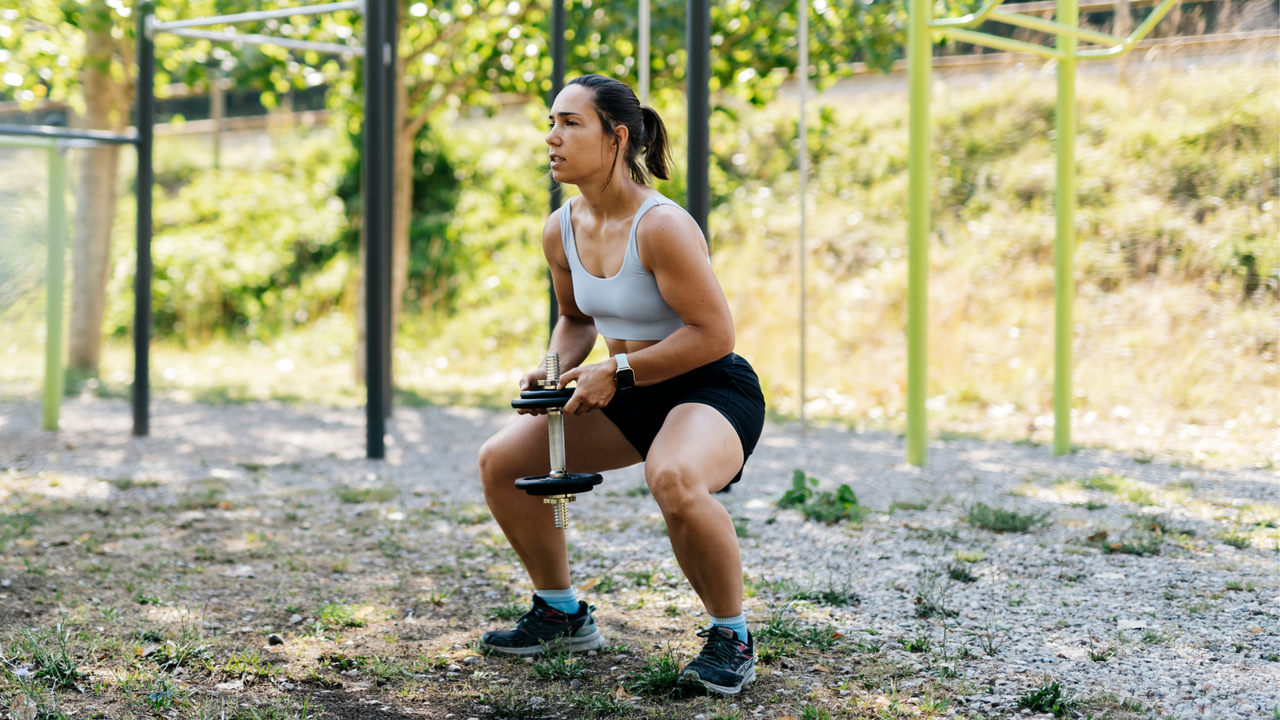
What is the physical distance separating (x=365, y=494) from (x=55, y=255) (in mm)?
2926

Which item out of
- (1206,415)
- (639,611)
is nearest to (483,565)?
(639,611)

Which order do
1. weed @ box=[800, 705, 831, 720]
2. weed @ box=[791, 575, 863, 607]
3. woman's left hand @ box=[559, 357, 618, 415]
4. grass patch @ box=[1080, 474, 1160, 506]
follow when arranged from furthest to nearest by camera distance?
grass patch @ box=[1080, 474, 1160, 506], weed @ box=[791, 575, 863, 607], woman's left hand @ box=[559, 357, 618, 415], weed @ box=[800, 705, 831, 720]

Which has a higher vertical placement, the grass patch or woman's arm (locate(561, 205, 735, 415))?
woman's arm (locate(561, 205, 735, 415))

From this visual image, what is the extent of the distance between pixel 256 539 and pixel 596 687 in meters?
2.05

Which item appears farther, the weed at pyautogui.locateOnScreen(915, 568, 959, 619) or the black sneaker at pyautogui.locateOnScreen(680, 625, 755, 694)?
the weed at pyautogui.locateOnScreen(915, 568, 959, 619)

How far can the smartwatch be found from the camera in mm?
2504

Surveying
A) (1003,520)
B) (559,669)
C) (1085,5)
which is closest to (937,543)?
(1003,520)

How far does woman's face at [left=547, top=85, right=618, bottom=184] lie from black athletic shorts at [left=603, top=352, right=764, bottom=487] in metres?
0.56

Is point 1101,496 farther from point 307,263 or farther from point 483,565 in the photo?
point 307,263

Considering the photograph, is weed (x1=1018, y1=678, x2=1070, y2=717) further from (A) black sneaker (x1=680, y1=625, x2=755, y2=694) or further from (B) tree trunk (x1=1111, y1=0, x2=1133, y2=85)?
(B) tree trunk (x1=1111, y1=0, x2=1133, y2=85)

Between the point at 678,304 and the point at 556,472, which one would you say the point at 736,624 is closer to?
the point at 556,472

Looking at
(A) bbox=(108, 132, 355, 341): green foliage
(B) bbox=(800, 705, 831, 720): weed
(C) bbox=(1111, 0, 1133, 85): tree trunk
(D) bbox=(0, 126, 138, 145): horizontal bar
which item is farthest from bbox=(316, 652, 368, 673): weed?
(A) bbox=(108, 132, 355, 341): green foliage

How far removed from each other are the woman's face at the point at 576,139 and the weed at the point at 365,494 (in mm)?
2724

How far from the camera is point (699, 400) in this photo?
2.59 metres
